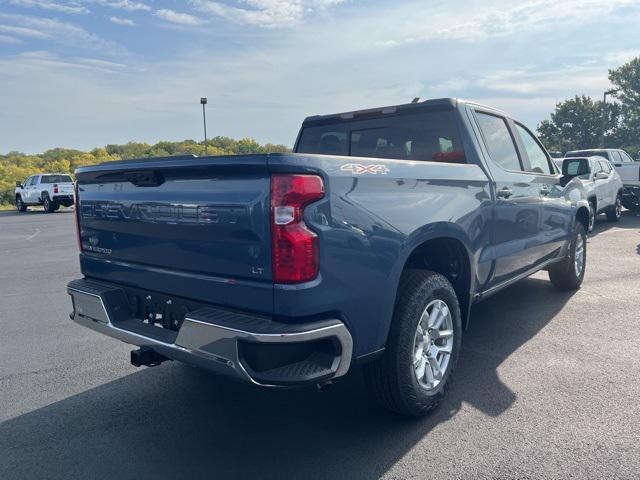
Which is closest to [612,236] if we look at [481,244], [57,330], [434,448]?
[481,244]

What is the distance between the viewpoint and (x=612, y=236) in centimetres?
1092

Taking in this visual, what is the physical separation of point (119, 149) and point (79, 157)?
423 cm

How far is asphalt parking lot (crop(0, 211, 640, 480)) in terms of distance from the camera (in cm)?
270

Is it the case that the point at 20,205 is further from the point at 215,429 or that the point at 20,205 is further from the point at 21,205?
the point at 215,429

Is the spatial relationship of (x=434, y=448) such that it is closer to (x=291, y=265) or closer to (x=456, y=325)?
(x=456, y=325)

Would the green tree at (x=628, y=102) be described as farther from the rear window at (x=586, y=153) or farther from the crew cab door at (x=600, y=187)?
the crew cab door at (x=600, y=187)

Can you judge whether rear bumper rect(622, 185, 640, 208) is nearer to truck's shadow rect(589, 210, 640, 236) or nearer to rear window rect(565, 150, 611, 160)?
truck's shadow rect(589, 210, 640, 236)

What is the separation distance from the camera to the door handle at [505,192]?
401 centimetres

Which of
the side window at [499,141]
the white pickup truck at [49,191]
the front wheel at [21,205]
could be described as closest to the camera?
the side window at [499,141]

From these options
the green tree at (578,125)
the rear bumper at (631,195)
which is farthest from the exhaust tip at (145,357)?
the green tree at (578,125)

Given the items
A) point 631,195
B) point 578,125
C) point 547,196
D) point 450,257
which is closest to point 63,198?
point 631,195

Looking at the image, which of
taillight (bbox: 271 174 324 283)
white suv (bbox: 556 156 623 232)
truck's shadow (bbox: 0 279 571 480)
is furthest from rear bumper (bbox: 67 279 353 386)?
white suv (bbox: 556 156 623 232)

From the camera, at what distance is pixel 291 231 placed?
92.7 inches

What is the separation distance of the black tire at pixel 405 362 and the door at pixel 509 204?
1.21m
